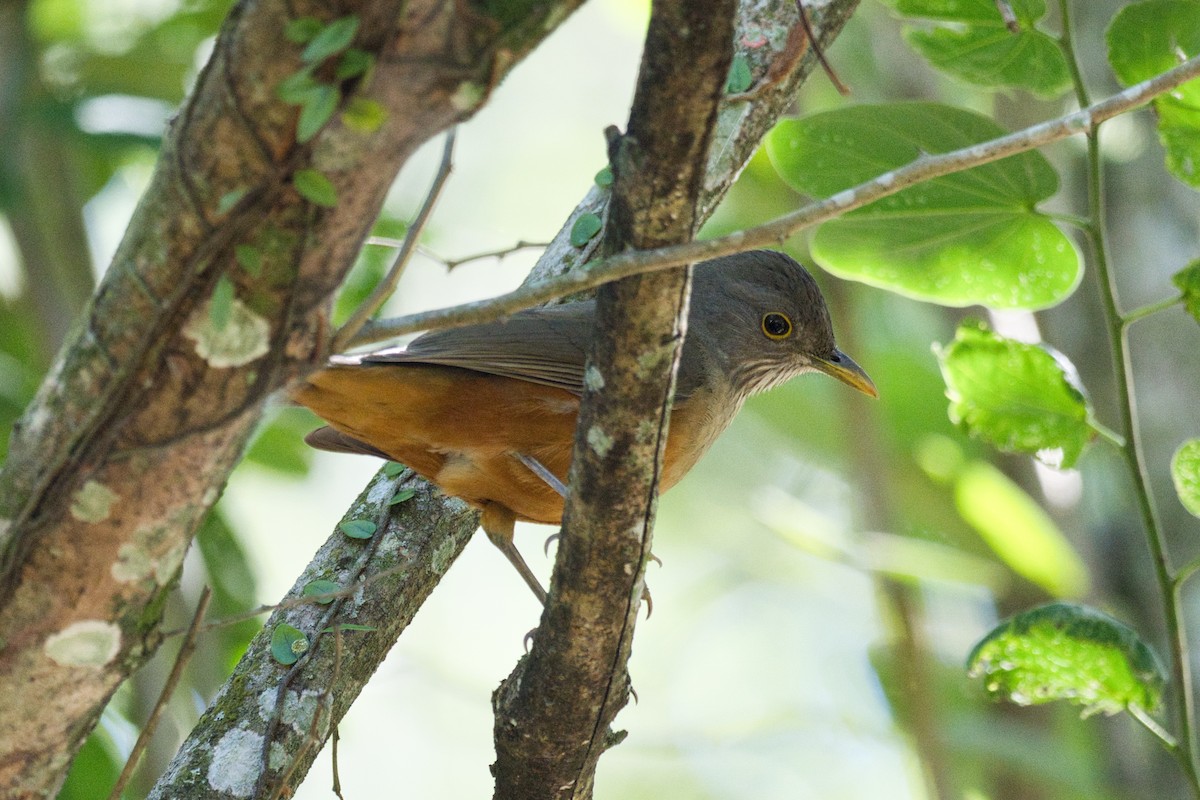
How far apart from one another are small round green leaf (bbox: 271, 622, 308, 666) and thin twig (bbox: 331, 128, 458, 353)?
1536 mm

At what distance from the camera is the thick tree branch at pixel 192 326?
5.95ft

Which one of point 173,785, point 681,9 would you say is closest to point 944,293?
point 681,9

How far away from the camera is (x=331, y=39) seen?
169 cm

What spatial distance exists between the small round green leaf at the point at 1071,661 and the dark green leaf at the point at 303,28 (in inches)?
97.4

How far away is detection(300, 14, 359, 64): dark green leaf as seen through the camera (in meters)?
1.69

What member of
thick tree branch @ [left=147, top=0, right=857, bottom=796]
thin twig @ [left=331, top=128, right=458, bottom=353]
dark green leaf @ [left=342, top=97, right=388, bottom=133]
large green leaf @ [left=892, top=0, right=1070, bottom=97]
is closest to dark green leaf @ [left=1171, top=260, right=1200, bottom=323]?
large green leaf @ [left=892, top=0, right=1070, bottom=97]

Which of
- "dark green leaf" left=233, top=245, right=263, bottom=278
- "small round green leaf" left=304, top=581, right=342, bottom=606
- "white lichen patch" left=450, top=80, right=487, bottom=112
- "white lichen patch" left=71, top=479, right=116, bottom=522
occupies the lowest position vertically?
"white lichen patch" left=71, top=479, right=116, bottom=522

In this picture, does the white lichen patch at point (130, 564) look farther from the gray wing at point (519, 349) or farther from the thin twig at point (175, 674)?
the gray wing at point (519, 349)

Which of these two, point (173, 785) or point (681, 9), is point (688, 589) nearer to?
point (173, 785)

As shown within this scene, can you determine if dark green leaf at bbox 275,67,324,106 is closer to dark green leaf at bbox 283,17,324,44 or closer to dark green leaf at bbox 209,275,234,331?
dark green leaf at bbox 283,17,324,44

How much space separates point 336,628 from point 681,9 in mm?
2019

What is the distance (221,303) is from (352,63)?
0.42m

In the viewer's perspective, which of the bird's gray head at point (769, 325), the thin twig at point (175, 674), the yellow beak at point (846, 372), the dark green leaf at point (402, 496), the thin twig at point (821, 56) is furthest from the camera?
the bird's gray head at point (769, 325)

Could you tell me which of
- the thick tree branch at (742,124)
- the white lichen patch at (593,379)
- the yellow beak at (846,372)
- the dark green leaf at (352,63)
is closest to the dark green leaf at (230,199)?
the dark green leaf at (352,63)
